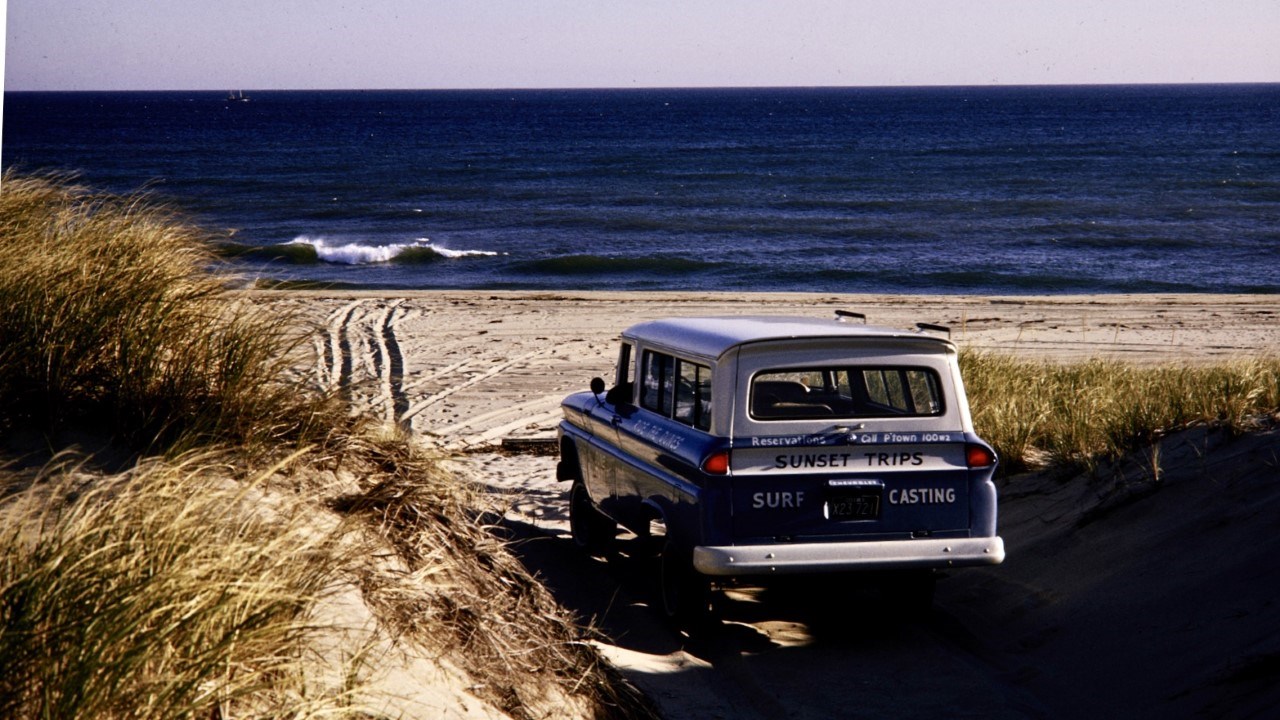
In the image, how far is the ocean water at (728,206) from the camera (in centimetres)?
2683

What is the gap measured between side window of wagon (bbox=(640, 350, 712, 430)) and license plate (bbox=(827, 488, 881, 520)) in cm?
79

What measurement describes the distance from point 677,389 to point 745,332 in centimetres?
60

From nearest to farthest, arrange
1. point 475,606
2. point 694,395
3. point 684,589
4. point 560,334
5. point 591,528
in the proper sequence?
point 475,606
point 684,589
point 694,395
point 591,528
point 560,334

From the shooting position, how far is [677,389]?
685 centimetres

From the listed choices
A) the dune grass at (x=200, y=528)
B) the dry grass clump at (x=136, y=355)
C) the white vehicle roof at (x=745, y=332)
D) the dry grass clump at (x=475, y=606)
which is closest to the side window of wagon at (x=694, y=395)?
the white vehicle roof at (x=745, y=332)

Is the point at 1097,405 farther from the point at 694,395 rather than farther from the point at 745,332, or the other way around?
the point at 694,395

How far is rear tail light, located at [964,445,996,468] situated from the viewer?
20.6 ft

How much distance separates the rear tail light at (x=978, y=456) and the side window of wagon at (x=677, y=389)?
143 centimetres

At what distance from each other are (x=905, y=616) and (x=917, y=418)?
50.8 inches

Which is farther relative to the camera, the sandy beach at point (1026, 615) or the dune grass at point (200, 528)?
the sandy beach at point (1026, 615)

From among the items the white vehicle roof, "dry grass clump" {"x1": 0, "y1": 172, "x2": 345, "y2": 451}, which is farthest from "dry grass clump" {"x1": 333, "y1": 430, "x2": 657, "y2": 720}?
the white vehicle roof

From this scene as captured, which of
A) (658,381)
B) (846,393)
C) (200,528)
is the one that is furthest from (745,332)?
(200,528)

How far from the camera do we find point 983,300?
21.5m

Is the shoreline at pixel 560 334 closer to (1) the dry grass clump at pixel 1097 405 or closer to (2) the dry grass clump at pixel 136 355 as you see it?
(1) the dry grass clump at pixel 1097 405
